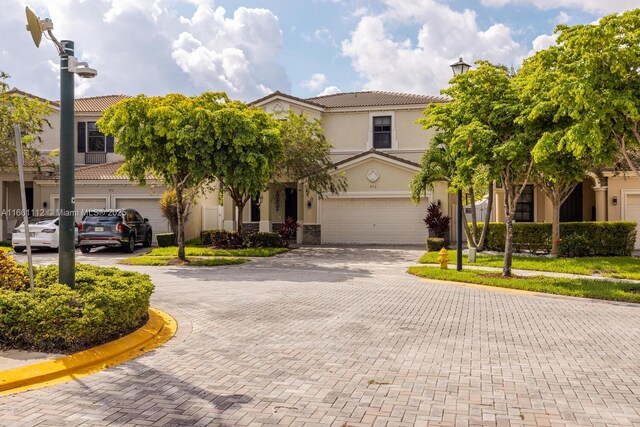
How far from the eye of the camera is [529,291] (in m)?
12.7

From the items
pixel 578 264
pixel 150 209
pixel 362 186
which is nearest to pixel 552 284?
pixel 578 264

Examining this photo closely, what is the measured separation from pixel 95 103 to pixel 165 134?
57.0 ft

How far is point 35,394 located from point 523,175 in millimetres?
13825

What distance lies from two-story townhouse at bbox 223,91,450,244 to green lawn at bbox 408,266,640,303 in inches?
423

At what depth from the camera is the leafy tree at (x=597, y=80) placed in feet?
36.1

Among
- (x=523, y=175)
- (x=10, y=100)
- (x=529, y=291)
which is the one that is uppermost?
(x=10, y=100)

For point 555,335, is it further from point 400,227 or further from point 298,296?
point 400,227

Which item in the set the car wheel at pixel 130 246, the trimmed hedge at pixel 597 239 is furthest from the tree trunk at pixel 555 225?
the car wheel at pixel 130 246

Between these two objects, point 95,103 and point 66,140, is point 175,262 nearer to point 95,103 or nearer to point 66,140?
point 66,140

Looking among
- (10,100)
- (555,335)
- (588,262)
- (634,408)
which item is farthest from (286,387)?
(10,100)

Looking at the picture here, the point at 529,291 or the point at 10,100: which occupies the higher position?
the point at 10,100

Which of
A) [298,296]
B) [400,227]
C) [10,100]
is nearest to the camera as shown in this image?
[298,296]

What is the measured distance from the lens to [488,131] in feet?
42.8

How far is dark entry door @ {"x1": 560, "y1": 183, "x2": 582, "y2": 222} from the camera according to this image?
25.2 metres
